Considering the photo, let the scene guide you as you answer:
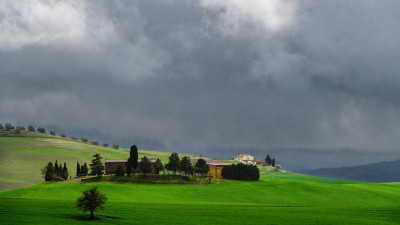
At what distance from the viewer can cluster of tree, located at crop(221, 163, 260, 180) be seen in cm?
14536

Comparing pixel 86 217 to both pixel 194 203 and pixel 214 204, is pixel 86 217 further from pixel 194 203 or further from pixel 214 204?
pixel 214 204

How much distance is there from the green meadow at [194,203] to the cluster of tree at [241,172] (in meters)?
17.8

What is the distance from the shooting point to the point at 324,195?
10812 centimetres

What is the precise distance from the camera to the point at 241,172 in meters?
148

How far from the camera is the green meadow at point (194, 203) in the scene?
5269 cm

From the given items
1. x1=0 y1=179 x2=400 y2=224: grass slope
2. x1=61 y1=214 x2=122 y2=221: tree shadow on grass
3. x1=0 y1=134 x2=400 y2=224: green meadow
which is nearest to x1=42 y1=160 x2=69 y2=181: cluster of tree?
x1=0 y1=134 x2=400 y2=224: green meadow

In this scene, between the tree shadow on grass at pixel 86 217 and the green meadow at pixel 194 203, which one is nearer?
the tree shadow on grass at pixel 86 217

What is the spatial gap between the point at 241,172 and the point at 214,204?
2738 inches

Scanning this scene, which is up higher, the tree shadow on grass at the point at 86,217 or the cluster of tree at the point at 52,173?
the cluster of tree at the point at 52,173

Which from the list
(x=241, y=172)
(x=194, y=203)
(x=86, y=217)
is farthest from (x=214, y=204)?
(x=241, y=172)

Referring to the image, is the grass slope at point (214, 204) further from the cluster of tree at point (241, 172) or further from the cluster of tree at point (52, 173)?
the cluster of tree at point (52, 173)

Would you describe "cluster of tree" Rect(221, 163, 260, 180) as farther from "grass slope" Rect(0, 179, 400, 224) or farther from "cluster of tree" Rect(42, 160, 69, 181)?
"cluster of tree" Rect(42, 160, 69, 181)

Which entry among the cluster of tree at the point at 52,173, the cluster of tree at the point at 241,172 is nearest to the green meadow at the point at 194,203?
the cluster of tree at the point at 52,173

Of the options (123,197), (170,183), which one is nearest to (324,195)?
(170,183)
